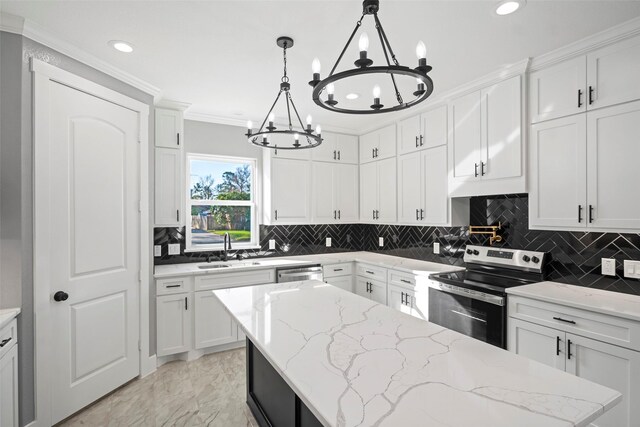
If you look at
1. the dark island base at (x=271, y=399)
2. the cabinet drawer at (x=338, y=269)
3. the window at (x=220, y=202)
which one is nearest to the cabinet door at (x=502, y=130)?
the cabinet drawer at (x=338, y=269)

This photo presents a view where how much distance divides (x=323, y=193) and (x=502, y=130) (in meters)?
2.29

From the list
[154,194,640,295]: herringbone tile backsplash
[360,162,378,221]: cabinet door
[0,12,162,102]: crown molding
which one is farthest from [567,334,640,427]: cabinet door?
[0,12,162,102]: crown molding

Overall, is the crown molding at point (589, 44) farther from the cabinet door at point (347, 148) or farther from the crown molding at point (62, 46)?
the crown molding at point (62, 46)

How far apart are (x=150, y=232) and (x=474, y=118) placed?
3199 millimetres

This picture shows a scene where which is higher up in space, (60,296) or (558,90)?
(558,90)

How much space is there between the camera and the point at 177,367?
3172 mm

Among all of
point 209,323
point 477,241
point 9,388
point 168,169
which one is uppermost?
point 168,169

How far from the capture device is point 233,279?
11.4 ft

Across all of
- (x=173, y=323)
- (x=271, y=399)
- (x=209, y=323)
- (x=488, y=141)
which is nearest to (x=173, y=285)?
(x=173, y=323)

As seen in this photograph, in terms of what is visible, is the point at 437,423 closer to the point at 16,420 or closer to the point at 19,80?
the point at 16,420

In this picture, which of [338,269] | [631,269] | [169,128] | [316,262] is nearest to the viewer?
[631,269]

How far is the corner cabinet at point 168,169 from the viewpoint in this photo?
3.37 metres

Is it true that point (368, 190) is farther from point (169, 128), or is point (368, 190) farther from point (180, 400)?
point (180, 400)

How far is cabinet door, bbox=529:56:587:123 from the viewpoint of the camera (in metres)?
2.31
